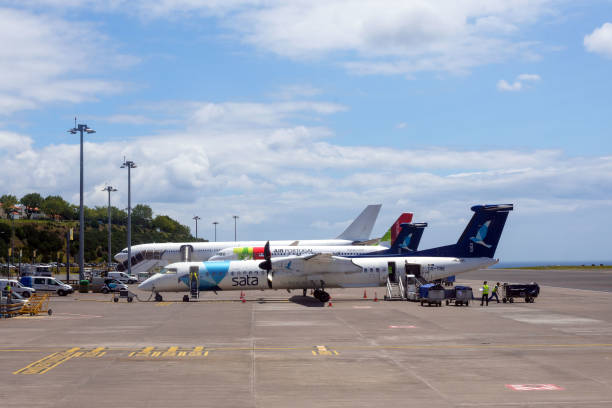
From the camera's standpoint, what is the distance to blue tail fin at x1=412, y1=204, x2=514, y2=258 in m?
50.1

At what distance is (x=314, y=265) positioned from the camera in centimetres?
4869

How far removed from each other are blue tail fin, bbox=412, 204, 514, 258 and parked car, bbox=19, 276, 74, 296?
120ft

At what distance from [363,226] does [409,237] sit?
59.1 ft

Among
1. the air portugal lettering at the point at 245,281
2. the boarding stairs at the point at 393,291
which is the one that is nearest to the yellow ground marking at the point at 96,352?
the air portugal lettering at the point at 245,281

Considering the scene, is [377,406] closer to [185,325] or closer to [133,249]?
[185,325]

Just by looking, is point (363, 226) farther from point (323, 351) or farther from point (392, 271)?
point (323, 351)

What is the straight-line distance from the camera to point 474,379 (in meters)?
17.5

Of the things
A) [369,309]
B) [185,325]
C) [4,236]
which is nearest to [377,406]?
[185,325]

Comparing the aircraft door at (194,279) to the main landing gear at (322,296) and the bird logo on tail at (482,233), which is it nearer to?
the main landing gear at (322,296)

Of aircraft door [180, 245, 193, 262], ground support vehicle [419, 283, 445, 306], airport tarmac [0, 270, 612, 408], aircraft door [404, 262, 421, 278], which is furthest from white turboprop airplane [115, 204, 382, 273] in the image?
airport tarmac [0, 270, 612, 408]

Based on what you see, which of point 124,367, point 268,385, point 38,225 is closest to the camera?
point 268,385

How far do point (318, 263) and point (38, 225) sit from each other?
5947 inches

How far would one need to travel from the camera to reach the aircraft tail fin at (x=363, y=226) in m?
87.6

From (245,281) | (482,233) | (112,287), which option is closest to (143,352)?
(245,281)
